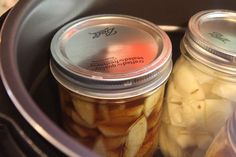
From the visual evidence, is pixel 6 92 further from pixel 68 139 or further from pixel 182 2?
pixel 182 2

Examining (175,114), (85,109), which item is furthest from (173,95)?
(85,109)

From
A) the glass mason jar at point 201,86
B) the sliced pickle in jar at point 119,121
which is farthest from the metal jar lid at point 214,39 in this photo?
the sliced pickle in jar at point 119,121

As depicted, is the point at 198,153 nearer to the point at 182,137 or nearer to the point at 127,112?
the point at 182,137

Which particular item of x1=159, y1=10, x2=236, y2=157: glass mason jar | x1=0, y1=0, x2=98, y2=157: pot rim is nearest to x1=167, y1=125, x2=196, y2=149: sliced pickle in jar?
x1=159, y1=10, x2=236, y2=157: glass mason jar

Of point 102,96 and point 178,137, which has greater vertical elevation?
point 102,96

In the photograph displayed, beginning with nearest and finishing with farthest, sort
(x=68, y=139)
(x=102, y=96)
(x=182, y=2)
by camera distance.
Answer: (x=68, y=139) < (x=102, y=96) < (x=182, y=2)

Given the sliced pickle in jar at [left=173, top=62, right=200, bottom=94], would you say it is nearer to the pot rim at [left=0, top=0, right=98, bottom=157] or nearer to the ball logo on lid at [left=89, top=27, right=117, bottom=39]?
the ball logo on lid at [left=89, top=27, right=117, bottom=39]

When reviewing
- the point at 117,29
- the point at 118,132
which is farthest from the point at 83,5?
the point at 118,132
